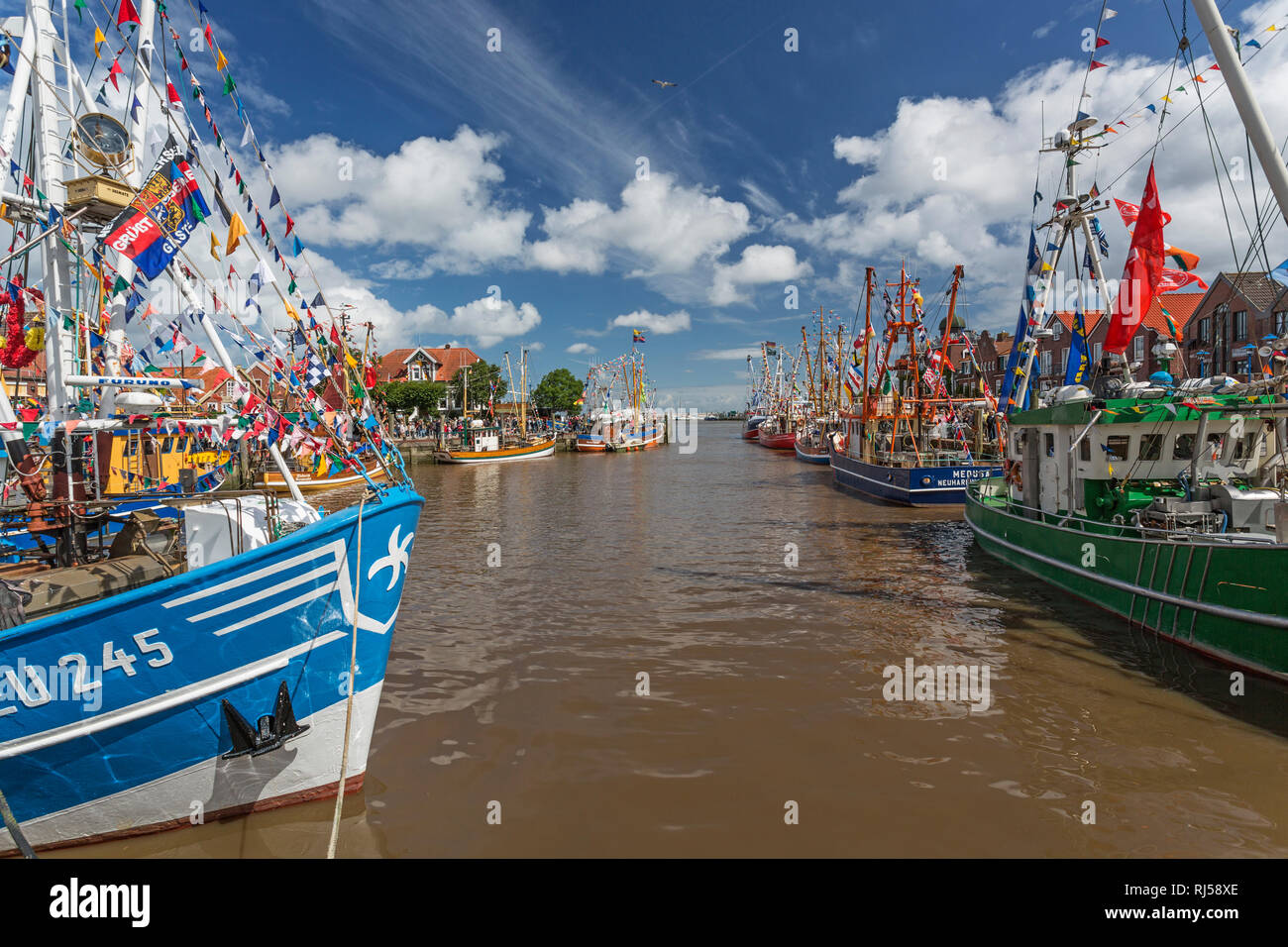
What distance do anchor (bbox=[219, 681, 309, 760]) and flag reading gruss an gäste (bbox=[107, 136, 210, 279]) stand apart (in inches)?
156

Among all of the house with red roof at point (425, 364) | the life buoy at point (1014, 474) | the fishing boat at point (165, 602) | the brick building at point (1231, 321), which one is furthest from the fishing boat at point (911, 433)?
the house with red roof at point (425, 364)

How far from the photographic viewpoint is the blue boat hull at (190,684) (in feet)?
16.9

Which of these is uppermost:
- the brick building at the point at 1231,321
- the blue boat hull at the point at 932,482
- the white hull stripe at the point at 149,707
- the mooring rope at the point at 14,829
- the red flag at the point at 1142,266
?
the brick building at the point at 1231,321

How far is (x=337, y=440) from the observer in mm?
6867

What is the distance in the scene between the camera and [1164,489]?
482 inches

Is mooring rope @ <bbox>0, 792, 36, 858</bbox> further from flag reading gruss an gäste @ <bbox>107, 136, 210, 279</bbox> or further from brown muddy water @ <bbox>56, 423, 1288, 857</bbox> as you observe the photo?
flag reading gruss an gäste @ <bbox>107, 136, 210, 279</bbox>

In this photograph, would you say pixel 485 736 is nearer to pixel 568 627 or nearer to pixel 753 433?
pixel 568 627

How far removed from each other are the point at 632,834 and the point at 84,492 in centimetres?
677

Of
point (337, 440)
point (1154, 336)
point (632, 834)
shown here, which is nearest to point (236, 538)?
point (337, 440)

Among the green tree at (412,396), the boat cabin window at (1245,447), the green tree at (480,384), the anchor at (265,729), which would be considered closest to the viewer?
the anchor at (265,729)

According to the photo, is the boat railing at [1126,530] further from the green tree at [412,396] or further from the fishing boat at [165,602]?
the green tree at [412,396]

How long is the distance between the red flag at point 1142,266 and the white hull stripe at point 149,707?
14601 millimetres

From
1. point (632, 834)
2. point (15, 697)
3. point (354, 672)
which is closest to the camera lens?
point (15, 697)

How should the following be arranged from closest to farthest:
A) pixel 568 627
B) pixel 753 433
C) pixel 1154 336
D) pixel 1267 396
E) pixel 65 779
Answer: pixel 65 779
pixel 1267 396
pixel 568 627
pixel 1154 336
pixel 753 433
